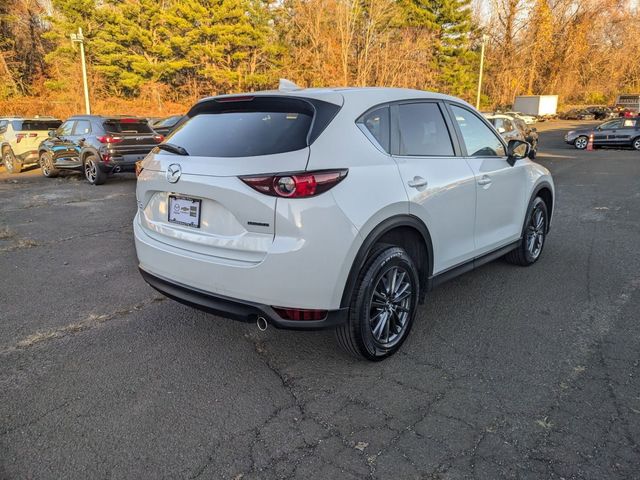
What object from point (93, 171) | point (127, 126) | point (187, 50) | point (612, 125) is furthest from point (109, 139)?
point (187, 50)

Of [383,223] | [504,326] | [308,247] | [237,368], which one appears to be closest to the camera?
[308,247]

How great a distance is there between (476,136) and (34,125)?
1387cm

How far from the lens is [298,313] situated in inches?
110

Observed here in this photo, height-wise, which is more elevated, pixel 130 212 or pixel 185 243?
pixel 185 243

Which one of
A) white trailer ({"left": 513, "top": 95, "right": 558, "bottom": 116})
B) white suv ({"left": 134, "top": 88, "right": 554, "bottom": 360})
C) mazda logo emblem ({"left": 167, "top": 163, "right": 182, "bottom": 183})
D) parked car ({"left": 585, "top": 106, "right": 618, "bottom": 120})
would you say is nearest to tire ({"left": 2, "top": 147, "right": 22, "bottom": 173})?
white suv ({"left": 134, "top": 88, "right": 554, "bottom": 360})

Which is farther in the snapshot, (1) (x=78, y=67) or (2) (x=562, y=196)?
(1) (x=78, y=67)

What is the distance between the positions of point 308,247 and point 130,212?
265 inches

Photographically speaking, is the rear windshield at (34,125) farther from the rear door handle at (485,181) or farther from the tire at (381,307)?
the tire at (381,307)

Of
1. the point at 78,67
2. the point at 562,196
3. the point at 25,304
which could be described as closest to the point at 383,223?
the point at 25,304

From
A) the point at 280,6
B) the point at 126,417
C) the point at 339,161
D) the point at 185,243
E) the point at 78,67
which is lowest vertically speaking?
the point at 126,417

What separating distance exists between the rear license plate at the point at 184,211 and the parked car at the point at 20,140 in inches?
512

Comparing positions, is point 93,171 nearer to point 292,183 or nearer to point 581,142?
point 292,183

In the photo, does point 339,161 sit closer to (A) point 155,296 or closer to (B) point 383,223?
(B) point 383,223

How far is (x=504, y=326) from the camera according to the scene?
12.6 feet
